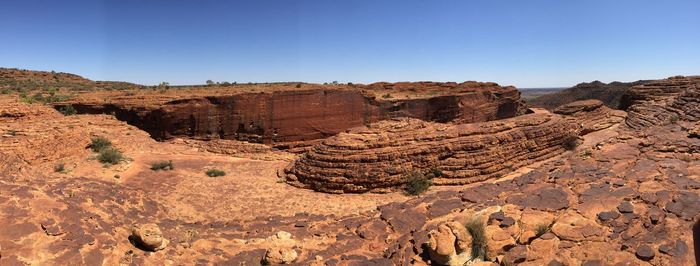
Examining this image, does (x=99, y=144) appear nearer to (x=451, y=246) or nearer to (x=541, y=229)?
(x=451, y=246)

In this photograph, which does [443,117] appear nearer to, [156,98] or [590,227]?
[156,98]

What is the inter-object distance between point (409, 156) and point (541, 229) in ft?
27.0

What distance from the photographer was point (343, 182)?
44.9 ft

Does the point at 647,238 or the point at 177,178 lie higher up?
the point at 647,238

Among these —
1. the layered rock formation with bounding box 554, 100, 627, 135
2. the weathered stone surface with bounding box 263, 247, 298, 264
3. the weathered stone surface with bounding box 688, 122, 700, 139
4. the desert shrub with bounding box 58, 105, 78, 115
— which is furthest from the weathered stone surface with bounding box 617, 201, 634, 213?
the desert shrub with bounding box 58, 105, 78, 115

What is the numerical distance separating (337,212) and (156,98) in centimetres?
1517

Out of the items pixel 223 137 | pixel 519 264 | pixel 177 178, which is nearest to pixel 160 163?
pixel 177 178

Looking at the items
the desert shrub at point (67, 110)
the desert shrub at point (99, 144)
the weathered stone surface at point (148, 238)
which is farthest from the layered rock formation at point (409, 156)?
the desert shrub at point (67, 110)

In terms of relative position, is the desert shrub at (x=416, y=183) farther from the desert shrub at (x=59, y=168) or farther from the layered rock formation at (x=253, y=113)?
the desert shrub at (x=59, y=168)

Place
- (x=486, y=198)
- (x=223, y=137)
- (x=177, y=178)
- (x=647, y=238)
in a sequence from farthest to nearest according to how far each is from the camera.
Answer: (x=223, y=137) < (x=177, y=178) < (x=486, y=198) < (x=647, y=238)

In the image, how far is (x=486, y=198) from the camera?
8195 mm

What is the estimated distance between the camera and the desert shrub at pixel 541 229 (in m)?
5.73

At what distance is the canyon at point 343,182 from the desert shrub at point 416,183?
0.79ft

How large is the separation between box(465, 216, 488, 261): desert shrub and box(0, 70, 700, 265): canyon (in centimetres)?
2
